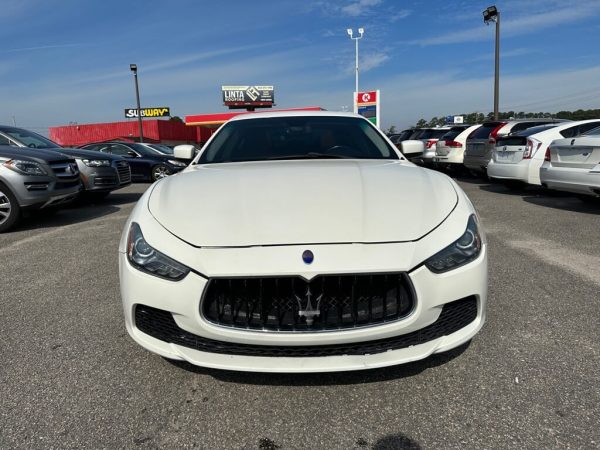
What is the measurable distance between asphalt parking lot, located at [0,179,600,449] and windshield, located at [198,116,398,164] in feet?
4.73

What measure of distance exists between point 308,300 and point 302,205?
552 mm

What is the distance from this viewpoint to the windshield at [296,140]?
3.31 m

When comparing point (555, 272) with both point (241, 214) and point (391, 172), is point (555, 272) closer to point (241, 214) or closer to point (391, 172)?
point (391, 172)

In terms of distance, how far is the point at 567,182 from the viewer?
21.6 ft

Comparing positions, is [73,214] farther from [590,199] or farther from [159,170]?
[590,199]

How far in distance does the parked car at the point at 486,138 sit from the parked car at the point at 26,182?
8.75 metres

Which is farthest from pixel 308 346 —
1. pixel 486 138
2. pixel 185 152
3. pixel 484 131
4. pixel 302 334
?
pixel 484 131

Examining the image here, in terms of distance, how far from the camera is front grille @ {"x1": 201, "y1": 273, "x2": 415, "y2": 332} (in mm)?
1798

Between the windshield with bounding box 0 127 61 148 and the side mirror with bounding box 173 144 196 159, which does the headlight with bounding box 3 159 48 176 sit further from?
the side mirror with bounding box 173 144 196 159

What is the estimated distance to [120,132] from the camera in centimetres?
4675

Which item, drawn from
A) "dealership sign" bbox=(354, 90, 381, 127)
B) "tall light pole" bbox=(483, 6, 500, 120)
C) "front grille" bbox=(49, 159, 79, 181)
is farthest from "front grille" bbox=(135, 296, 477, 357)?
"dealership sign" bbox=(354, 90, 381, 127)

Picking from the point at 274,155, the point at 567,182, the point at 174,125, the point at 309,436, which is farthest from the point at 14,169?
the point at 174,125

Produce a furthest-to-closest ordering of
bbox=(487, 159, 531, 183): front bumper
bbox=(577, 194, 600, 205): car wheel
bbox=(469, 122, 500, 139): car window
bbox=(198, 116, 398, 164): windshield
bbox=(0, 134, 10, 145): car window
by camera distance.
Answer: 1. bbox=(469, 122, 500, 139): car window
2. bbox=(487, 159, 531, 183): front bumper
3. bbox=(577, 194, 600, 205): car wheel
4. bbox=(0, 134, 10, 145): car window
5. bbox=(198, 116, 398, 164): windshield

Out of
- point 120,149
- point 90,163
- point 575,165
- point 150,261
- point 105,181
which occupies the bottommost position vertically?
point 105,181
